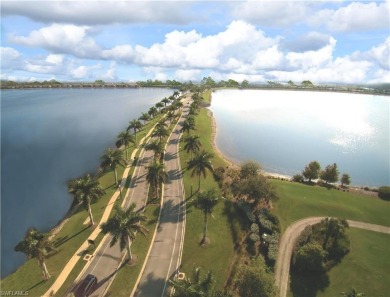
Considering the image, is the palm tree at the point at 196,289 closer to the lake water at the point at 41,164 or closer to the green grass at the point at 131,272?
the green grass at the point at 131,272

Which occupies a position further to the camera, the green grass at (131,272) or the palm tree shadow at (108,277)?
the palm tree shadow at (108,277)

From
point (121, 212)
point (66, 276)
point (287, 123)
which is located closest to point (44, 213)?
point (66, 276)

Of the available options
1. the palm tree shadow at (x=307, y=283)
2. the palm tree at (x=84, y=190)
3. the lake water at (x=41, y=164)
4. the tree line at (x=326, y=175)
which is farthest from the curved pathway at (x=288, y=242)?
the lake water at (x=41, y=164)

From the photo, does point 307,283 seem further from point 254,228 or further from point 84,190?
point 84,190

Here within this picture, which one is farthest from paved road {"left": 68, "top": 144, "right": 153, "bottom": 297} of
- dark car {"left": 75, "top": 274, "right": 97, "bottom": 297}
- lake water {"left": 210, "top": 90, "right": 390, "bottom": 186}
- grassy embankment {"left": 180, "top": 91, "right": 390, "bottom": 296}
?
lake water {"left": 210, "top": 90, "right": 390, "bottom": 186}

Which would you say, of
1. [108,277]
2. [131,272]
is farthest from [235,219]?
[108,277]

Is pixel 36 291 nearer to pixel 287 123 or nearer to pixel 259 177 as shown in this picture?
pixel 259 177
